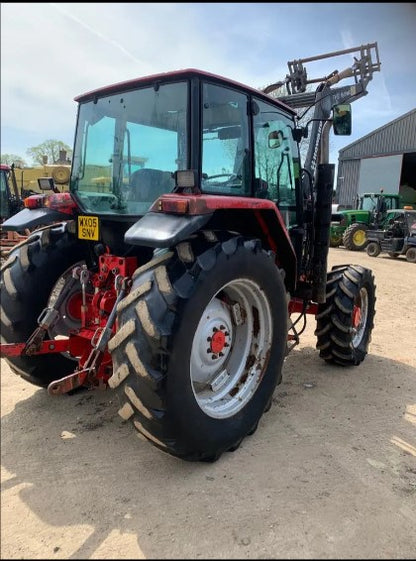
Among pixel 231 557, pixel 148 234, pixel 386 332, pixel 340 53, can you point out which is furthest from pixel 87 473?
pixel 386 332

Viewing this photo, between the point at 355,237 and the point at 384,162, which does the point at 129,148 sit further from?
the point at 384,162

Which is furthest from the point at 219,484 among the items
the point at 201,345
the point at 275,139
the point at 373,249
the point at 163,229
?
the point at 373,249

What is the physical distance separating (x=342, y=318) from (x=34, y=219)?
2.96 metres

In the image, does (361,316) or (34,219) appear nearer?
(34,219)

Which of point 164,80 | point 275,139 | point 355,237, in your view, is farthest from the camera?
point 355,237

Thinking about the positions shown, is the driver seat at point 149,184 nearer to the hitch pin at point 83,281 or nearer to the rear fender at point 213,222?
the rear fender at point 213,222

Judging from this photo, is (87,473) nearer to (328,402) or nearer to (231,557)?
(231,557)

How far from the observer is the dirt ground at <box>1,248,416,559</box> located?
2.01 m

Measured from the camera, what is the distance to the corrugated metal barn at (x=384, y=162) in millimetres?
24125

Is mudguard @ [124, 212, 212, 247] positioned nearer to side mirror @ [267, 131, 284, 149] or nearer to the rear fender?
the rear fender

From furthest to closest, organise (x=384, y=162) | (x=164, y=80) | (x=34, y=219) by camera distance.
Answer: (x=384, y=162) < (x=34, y=219) < (x=164, y=80)

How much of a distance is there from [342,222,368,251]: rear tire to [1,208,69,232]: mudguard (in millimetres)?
14520

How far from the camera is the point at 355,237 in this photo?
16.4m

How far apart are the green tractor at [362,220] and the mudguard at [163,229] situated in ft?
48.4
